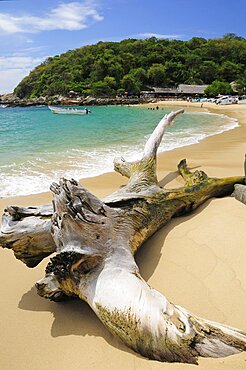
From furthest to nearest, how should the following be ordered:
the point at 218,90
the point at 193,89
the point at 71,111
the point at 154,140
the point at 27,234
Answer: the point at 193,89 < the point at 218,90 < the point at 71,111 < the point at 154,140 < the point at 27,234

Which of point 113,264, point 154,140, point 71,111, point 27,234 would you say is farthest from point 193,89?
point 113,264

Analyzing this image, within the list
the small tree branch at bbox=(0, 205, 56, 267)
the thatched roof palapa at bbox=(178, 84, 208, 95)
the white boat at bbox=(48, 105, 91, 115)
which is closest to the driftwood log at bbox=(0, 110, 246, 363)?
the small tree branch at bbox=(0, 205, 56, 267)

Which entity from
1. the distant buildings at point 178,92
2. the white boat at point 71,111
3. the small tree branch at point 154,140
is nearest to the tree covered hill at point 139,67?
the distant buildings at point 178,92

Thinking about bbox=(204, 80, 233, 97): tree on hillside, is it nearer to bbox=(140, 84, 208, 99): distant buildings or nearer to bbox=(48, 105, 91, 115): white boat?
bbox=(140, 84, 208, 99): distant buildings

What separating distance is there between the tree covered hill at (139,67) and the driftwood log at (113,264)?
291 feet

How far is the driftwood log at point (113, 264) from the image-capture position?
71.3 inches

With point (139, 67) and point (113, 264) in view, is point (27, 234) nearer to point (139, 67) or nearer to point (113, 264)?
point (113, 264)

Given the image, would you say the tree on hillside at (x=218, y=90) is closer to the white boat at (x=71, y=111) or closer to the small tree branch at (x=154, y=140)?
the white boat at (x=71, y=111)

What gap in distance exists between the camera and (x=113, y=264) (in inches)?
92.1

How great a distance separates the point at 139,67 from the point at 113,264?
109869 millimetres

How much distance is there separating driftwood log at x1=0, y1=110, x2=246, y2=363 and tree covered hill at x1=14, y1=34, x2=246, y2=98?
88.8 m

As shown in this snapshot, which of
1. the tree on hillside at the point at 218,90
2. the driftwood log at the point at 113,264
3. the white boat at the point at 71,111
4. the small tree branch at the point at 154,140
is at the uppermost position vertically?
the tree on hillside at the point at 218,90

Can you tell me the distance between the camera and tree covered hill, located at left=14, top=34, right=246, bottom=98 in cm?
9238

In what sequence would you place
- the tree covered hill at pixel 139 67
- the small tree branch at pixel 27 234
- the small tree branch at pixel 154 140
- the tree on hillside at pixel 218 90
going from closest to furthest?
the small tree branch at pixel 27 234 → the small tree branch at pixel 154 140 → the tree on hillside at pixel 218 90 → the tree covered hill at pixel 139 67
